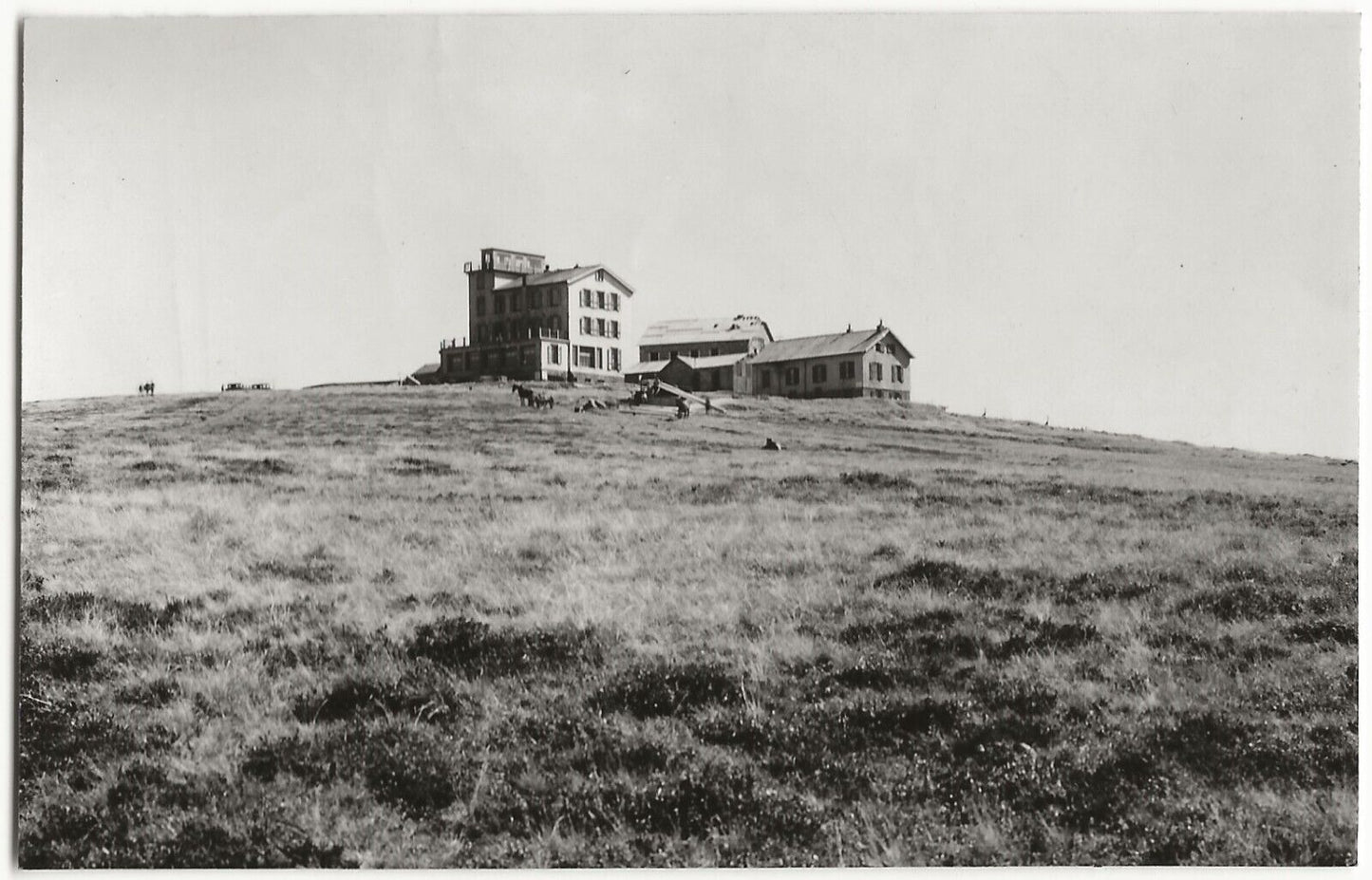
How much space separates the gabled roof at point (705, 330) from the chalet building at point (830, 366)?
0.33 m

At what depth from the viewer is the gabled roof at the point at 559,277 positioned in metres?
8.59

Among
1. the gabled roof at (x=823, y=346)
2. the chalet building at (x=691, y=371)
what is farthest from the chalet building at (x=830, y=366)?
the chalet building at (x=691, y=371)

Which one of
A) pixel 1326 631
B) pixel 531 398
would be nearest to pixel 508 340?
pixel 531 398

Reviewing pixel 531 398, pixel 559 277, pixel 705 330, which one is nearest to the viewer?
pixel 705 330

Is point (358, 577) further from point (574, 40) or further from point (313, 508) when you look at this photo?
point (574, 40)

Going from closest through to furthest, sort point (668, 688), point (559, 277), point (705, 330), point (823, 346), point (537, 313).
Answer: point (668, 688) < point (705, 330) < point (559, 277) < point (823, 346) < point (537, 313)

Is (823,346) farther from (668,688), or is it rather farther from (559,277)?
(668,688)

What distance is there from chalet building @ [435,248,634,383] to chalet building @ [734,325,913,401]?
1.39 metres

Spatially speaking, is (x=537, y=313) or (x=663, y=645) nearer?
(x=663, y=645)

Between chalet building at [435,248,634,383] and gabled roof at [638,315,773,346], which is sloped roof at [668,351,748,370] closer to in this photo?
gabled roof at [638,315,773,346]

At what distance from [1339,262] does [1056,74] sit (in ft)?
10.1

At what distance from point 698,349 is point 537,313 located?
5.49ft

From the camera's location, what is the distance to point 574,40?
27.5 feet

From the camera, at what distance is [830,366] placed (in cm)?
954
